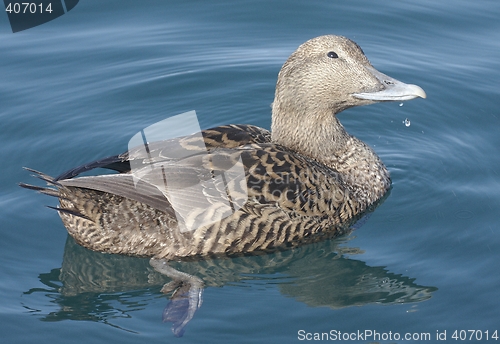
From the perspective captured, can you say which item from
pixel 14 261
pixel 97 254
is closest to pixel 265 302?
pixel 97 254

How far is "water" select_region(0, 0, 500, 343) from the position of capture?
18.3 feet

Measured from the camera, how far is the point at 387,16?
9.99m

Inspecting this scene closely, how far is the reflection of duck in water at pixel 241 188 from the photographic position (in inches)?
233

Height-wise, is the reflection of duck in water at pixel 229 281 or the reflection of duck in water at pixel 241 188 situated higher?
the reflection of duck in water at pixel 241 188

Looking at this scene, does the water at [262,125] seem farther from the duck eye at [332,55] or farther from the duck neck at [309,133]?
the duck eye at [332,55]

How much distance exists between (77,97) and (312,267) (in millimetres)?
3665

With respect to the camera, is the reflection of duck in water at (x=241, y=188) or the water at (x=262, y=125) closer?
the water at (x=262, y=125)

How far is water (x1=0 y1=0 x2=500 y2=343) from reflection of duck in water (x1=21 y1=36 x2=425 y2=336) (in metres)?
0.20
